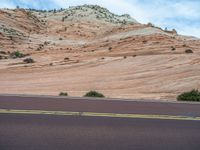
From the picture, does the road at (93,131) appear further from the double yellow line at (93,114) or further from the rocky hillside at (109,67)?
the rocky hillside at (109,67)

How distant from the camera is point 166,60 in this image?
3781cm

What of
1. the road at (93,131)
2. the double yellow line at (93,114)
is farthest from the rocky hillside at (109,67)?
the road at (93,131)

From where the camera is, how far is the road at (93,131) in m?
7.98

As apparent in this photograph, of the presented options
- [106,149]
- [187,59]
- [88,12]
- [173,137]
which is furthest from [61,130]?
[88,12]

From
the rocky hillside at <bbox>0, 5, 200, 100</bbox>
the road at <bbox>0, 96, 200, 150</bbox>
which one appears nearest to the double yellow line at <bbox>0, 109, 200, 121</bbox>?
the road at <bbox>0, 96, 200, 150</bbox>

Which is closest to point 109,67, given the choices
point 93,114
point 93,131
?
point 93,114

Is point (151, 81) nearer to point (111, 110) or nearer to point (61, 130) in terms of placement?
point (111, 110)

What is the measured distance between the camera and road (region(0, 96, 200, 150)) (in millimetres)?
7980

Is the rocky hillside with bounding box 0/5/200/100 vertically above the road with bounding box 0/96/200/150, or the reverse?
the road with bounding box 0/96/200/150

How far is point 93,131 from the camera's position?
927 centimetres

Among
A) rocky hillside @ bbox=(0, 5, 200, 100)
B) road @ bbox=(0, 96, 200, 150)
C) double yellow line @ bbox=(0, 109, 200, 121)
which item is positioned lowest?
rocky hillside @ bbox=(0, 5, 200, 100)

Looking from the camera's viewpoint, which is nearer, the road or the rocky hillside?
the road

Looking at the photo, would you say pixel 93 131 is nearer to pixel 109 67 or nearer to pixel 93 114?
pixel 93 114

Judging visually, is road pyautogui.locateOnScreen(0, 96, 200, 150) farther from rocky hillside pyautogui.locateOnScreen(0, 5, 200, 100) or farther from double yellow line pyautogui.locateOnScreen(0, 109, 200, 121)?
rocky hillside pyautogui.locateOnScreen(0, 5, 200, 100)
